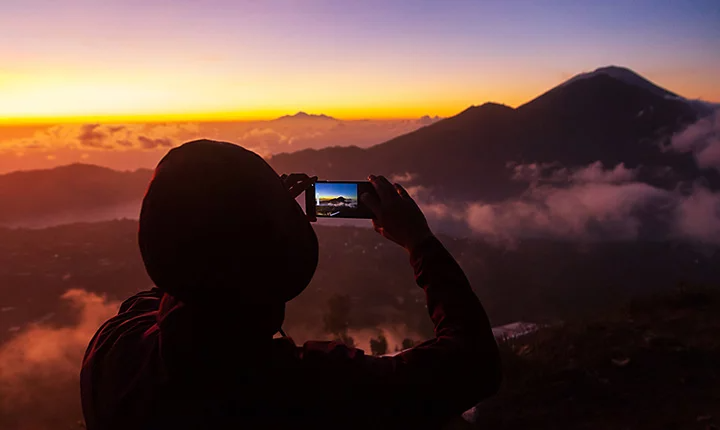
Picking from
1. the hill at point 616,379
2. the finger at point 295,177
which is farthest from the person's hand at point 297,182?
the hill at point 616,379

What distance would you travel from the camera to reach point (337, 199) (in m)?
1.83

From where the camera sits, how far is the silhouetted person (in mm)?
940

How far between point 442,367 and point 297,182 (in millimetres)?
736

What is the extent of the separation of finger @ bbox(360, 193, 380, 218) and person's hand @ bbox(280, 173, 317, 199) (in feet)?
0.58

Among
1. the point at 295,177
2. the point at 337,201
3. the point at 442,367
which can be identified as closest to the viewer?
the point at 442,367

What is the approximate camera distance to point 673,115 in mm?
196250

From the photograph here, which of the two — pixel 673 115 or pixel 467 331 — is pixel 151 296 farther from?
pixel 673 115

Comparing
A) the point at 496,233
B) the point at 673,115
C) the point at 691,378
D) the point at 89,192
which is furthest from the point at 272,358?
the point at 673,115

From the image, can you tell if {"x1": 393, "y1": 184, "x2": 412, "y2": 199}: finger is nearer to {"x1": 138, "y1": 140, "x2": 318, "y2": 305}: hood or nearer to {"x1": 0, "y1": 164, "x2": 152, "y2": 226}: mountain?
{"x1": 138, "y1": 140, "x2": 318, "y2": 305}: hood

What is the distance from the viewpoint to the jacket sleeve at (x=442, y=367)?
3.38 feet

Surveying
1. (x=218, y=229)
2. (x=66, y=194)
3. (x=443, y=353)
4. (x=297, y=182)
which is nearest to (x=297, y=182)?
(x=297, y=182)

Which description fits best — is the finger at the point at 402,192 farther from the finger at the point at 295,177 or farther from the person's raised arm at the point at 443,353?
the finger at the point at 295,177

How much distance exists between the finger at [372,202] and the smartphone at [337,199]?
0.13 meters

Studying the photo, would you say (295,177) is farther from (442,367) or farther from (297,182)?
(442,367)
